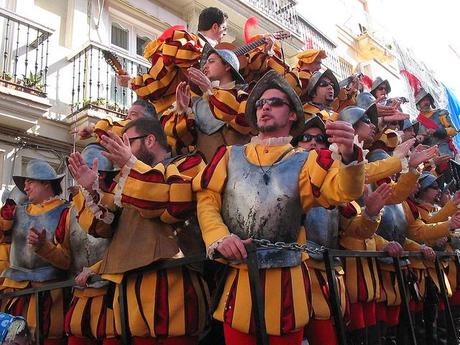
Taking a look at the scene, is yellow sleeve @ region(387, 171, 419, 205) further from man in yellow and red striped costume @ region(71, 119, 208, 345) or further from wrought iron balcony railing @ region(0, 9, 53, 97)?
wrought iron balcony railing @ region(0, 9, 53, 97)

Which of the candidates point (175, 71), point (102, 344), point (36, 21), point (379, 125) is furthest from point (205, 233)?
point (36, 21)

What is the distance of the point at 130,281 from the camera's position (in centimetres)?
266

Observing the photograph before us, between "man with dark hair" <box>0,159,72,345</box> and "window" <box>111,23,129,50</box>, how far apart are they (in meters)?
6.10

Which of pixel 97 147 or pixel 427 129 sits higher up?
pixel 427 129

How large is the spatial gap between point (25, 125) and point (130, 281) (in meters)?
5.38

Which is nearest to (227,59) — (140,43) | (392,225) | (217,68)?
(217,68)

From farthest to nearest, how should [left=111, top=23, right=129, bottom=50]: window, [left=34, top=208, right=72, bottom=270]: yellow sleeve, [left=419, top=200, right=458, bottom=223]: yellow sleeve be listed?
[left=111, top=23, right=129, bottom=50]: window
[left=419, top=200, right=458, bottom=223]: yellow sleeve
[left=34, top=208, right=72, bottom=270]: yellow sleeve

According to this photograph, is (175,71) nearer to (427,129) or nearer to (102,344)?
(102,344)

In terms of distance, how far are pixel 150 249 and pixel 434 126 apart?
642 centimetres

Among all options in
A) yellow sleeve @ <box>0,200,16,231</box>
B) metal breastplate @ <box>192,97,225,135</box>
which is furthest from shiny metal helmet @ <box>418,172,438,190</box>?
yellow sleeve @ <box>0,200,16,231</box>

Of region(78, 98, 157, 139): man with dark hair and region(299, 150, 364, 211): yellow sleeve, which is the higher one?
region(78, 98, 157, 139): man with dark hair

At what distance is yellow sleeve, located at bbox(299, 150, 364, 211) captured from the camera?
2113 millimetres

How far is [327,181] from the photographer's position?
2211mm

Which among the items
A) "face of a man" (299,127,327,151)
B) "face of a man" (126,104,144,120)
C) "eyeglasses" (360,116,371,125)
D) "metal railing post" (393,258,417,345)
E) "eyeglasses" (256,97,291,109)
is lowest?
"metal railing post" (393,258,417,345)
